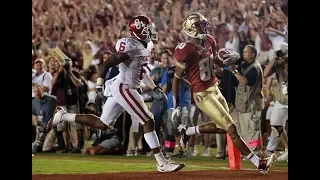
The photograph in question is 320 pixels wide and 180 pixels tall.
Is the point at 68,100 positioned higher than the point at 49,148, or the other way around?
the point at 68,100

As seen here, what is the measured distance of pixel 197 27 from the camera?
5594 mm

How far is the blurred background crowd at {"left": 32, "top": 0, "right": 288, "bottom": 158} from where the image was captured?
570 cm

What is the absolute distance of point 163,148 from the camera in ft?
18.7

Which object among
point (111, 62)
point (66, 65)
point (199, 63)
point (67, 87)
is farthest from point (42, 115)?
point (199, 63)

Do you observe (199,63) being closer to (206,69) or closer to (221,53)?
(206,69)

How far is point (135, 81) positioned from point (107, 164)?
757mm

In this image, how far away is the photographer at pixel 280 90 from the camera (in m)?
5.74

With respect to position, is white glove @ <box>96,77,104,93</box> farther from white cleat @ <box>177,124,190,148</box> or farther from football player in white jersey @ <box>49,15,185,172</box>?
white cleat @ <box>177,124,190,148</box>

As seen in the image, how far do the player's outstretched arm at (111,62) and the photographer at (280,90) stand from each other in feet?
4.00

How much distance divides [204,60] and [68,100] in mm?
1267

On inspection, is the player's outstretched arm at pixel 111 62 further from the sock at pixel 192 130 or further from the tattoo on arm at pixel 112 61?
the sock at pixel 192 130

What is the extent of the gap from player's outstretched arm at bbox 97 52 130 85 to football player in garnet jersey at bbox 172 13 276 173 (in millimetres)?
451
